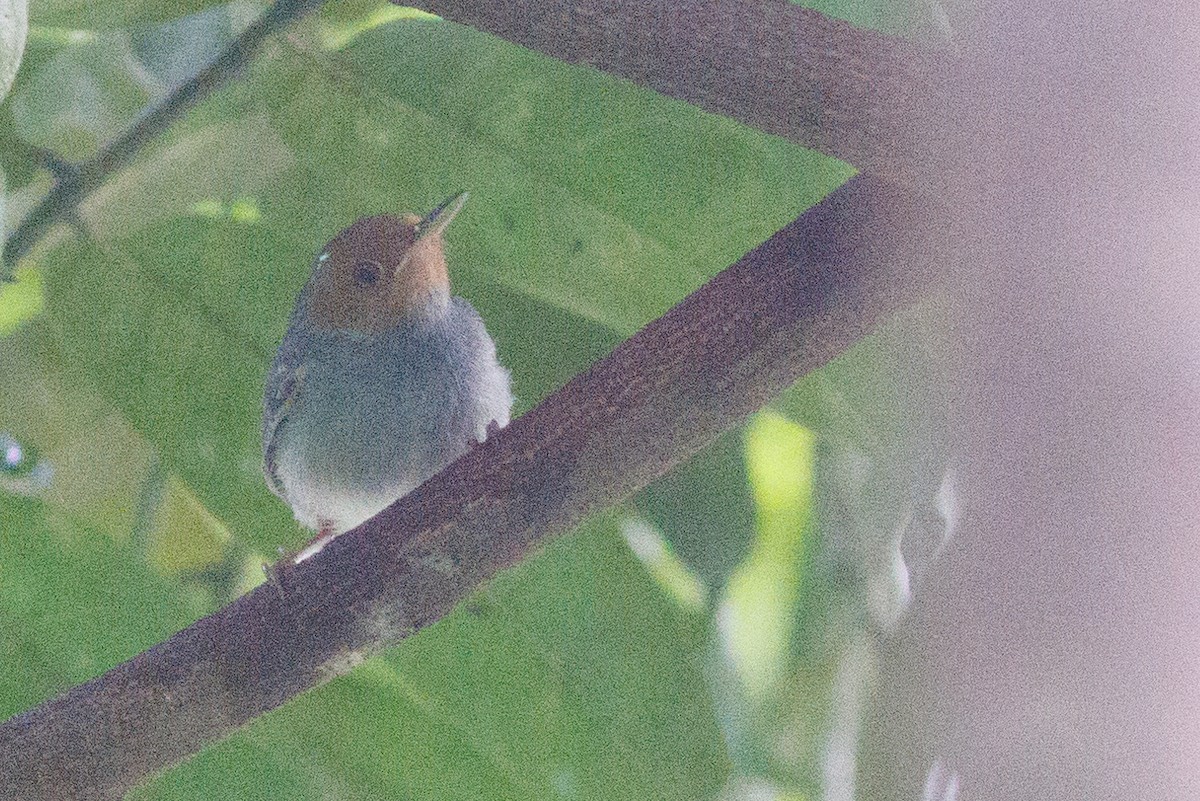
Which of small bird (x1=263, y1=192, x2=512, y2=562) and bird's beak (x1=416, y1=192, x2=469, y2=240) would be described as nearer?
bird's beak (x1=416, y1=192, x2=469, y2=240)

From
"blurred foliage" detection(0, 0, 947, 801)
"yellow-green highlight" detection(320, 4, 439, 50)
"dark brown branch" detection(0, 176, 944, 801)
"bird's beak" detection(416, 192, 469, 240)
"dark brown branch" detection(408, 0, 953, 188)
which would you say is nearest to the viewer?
"dark brown branch" detection(408, 0, 953, 188)

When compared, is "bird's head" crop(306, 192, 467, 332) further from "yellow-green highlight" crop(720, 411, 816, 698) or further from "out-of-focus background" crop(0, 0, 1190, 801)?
"yellow-green highlight" crop(720, 411, 816, 698)

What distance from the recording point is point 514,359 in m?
2.12

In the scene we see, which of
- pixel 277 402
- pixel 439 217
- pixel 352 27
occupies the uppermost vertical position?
pixel 352 27

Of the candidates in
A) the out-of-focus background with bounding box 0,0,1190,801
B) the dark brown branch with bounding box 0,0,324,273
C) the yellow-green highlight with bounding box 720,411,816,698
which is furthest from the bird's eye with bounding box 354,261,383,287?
the yellow-green highlight with bounding box 720,411,816,698

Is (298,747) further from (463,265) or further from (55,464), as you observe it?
(463,265)

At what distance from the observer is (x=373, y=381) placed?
1990mm

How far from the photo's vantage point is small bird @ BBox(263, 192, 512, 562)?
1.97 m

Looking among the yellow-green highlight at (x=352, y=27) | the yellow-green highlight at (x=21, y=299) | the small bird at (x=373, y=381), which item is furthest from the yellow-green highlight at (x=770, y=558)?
the yellow-green highlight at (x=21, y=299)

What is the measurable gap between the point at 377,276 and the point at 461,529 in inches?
27.4

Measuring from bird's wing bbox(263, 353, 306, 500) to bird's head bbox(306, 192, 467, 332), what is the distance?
→ 0.08 meters

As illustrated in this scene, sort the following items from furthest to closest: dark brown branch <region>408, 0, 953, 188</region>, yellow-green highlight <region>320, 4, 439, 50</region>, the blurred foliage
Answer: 1. yellow-green highlight <region>320, 4, 439, 50</region>
2. the blurred foliage
3. dark brown branch <region>408, 0, 953, 188</region>

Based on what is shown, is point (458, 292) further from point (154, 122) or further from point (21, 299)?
point (21, 299)

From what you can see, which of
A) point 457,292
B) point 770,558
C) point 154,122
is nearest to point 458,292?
point 457,292
